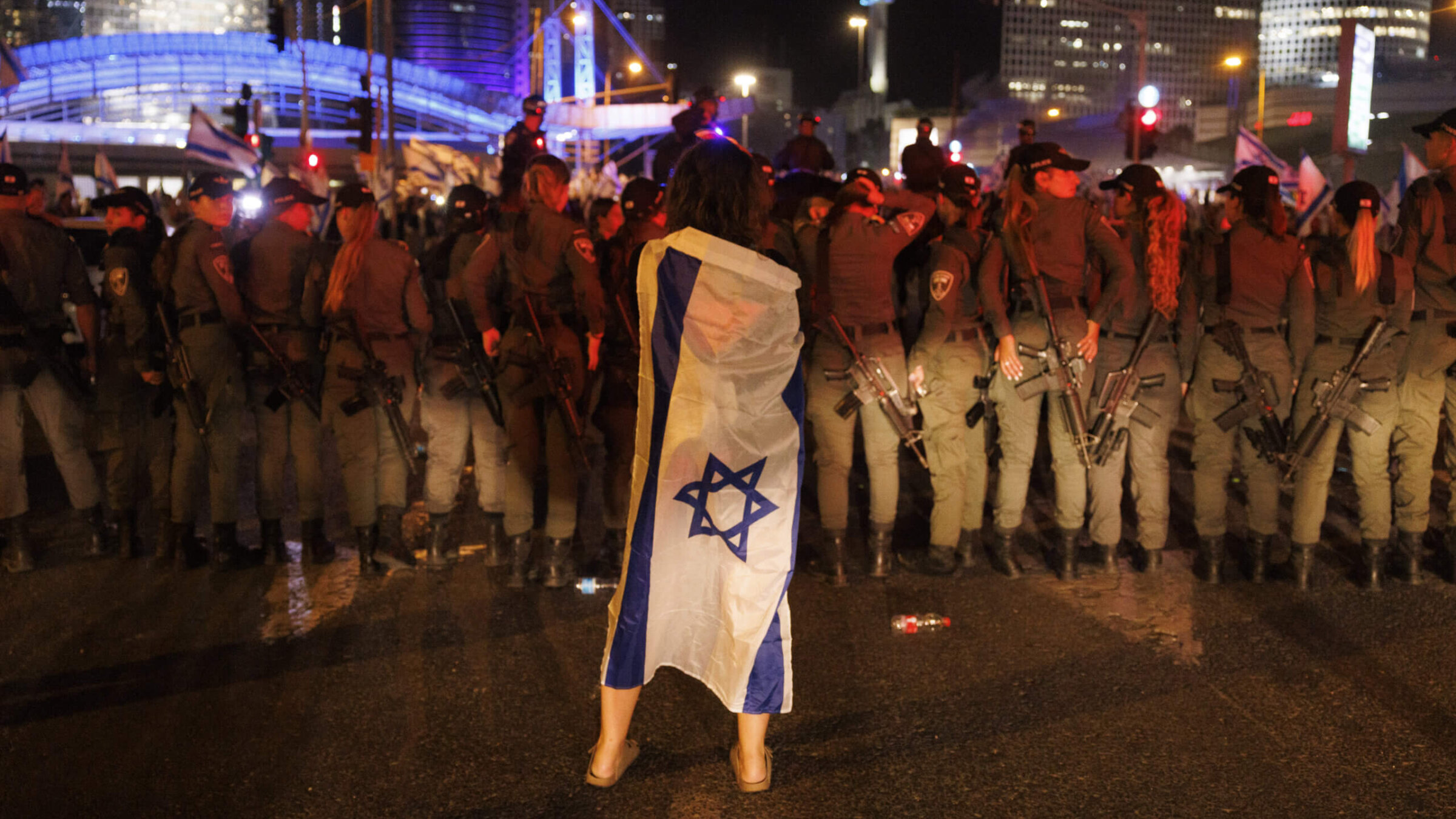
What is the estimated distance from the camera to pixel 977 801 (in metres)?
3.41

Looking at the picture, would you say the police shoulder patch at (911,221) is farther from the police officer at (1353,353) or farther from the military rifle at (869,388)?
the police officer at (1353,353)

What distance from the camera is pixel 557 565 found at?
568 cm

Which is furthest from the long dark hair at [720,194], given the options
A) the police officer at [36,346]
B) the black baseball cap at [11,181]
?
the black baseball cap at [11,181]

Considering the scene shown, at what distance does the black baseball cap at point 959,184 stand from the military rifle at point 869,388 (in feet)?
3.89

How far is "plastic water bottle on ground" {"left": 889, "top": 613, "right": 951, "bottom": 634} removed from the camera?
4.98m

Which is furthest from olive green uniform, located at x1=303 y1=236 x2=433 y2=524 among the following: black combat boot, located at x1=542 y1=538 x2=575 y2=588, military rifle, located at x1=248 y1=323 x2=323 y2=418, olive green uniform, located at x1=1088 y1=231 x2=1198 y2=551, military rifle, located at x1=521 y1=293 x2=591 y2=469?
olive green uniform, located at x1=1088 y1=231 x2=1198 y2=551

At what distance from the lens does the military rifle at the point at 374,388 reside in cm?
582

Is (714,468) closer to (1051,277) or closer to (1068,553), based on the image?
(1051,277)

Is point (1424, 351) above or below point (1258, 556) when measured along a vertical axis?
above

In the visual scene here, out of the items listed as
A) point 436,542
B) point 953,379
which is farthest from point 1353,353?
point 436,542

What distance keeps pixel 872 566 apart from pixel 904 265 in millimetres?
1943

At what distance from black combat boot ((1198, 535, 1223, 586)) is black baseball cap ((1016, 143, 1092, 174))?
82.5 inches

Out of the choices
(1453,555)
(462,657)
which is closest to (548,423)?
(462,657)

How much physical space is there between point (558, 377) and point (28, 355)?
3039mm
